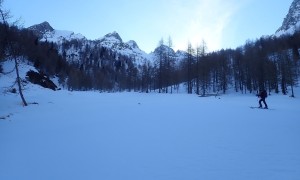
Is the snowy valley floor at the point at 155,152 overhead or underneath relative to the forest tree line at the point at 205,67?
underneath

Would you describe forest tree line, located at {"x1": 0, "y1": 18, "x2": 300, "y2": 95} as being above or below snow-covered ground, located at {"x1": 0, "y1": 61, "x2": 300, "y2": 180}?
above

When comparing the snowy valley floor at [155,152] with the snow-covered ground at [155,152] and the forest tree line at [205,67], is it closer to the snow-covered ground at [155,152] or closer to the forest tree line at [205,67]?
the snow-covered ground at [155,152]

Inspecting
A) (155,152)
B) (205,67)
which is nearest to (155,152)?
(155,152)

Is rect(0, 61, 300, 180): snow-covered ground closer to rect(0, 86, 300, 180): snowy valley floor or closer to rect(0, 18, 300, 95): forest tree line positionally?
rect(0, 86, 300, 180): snowy valley floor

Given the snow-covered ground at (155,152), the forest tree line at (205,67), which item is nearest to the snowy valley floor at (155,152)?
the snow-covered ground at (155,152)

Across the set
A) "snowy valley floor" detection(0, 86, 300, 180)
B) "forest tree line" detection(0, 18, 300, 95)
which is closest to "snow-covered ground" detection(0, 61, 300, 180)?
"snowy valley floor" detection(0, 86, 300, 180)

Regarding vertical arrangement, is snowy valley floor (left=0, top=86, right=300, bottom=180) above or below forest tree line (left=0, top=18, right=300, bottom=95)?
below

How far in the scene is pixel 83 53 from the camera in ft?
633

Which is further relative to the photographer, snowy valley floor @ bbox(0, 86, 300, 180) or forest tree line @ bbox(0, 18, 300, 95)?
forest tree line @ bbox(0, 18, 300, 95)

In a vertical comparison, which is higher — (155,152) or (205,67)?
(205,67)

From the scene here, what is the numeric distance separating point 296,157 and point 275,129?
5.13 meters

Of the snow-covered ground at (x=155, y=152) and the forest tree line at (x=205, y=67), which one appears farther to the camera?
the forest tree line at (x=205, y=67)

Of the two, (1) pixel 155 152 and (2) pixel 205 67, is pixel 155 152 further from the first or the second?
(2) pixel 205 67

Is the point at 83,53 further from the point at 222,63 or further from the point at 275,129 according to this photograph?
the point at 275,129
